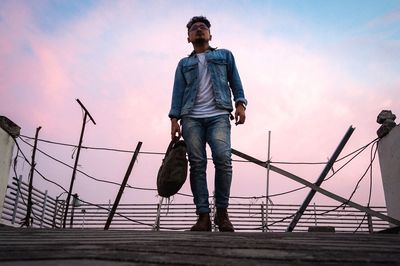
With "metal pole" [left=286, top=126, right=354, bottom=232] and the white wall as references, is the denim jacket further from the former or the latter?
the white wall

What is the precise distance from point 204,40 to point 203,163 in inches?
48.7

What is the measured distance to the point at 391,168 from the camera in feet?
15.3

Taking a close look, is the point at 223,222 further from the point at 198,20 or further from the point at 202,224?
the point at 198,20

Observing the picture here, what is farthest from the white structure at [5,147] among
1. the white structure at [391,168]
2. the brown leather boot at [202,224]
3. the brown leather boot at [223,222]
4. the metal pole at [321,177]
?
the white structure at [391,168]

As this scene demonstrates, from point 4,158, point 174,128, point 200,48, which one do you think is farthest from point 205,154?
point 4,158

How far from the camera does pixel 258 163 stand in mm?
3832

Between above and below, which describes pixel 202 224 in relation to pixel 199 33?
below

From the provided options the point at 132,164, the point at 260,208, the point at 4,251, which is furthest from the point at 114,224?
the point at 4,251

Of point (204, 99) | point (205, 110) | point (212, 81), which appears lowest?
point (205, 110)

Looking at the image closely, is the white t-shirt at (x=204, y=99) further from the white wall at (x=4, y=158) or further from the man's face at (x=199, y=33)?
the white wall at (x=4, y=158)

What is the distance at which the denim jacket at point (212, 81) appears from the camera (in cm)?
329

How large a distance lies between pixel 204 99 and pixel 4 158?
279 cm

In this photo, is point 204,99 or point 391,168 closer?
point 204,99

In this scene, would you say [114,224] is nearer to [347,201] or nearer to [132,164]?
[132,164]
